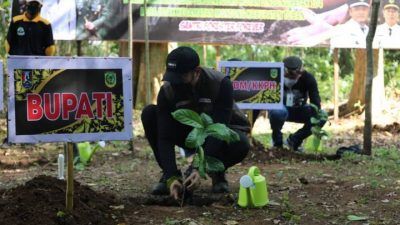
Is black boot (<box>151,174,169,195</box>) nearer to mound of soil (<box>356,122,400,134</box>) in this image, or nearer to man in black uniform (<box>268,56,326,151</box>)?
man in black uniform (<box>268,56,326,151</box>)

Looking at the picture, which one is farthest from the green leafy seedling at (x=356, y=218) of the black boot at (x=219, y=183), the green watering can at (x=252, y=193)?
the black boot at (x=219, y=183)

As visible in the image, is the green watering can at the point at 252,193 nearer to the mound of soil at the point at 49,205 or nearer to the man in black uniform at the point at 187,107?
the man in black uniform at the point at 187,107

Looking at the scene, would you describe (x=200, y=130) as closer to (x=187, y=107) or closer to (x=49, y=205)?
(x=187, y=107)

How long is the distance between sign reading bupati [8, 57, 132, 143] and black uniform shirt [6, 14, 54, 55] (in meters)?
3.63

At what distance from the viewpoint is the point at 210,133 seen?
362 centimetres

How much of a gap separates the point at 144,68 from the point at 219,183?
21.8 ft

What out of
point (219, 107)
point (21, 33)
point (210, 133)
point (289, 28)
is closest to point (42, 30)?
point (21, 33)

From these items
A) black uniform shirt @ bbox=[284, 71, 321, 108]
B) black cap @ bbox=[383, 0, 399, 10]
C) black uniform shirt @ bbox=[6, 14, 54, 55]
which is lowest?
black uniform shirt @ bbox=[284, 71, 321, 108]

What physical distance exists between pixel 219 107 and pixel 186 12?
615cm

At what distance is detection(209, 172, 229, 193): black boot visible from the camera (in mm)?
4527

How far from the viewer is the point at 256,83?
689 cm

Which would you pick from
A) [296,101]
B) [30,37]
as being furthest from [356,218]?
[30,37]

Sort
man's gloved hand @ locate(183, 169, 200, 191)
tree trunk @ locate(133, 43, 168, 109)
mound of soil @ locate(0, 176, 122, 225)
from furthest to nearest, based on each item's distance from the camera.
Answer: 1. tree trunk @ locate(133, 43, 168, 109)
2. man's gloved hand @ locate(183, 169, 200, 191)
3. mound of soil @ locate(0, 176, 122, 225)

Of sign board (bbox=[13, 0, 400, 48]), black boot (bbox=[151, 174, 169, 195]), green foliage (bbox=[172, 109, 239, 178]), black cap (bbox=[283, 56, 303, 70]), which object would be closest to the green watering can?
green foliage (bbox=[172, 109, 239, 178])
